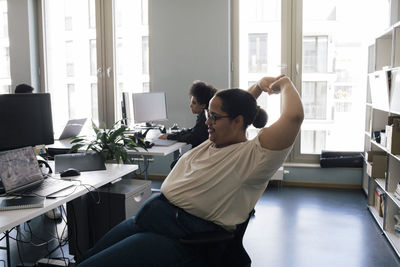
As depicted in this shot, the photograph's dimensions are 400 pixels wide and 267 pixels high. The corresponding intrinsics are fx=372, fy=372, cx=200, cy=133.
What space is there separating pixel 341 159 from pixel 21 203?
381 cm

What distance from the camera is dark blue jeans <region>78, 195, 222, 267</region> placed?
1349 millimetres

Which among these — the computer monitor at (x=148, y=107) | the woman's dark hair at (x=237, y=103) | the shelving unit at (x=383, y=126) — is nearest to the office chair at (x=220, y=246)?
the woman's dark hair at (x=237, y=103)

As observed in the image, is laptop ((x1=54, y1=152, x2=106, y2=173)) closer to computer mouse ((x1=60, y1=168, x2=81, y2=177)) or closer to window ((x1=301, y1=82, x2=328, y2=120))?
computer mouse ((x1=60, y1=168, x2=81, y2=177))

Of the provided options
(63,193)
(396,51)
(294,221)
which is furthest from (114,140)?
(396,51)

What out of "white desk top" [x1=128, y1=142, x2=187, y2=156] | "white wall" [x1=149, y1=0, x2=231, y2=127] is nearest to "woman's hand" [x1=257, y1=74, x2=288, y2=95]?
"white desk top" [x1=128, y1=142, x2=187, y2=156]

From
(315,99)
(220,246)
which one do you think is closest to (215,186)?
(220,246)

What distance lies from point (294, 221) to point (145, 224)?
7.63 ft

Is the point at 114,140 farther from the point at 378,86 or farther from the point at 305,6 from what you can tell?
the point at 305,6

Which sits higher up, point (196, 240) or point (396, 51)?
point (396, 51)

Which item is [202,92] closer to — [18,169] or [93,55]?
[18,169]

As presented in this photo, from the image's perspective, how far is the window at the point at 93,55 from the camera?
5191 millimetres

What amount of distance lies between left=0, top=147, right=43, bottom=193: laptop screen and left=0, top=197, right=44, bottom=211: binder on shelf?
0.14m

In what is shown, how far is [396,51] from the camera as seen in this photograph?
2990 mm

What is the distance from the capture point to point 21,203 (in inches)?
66.6
